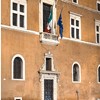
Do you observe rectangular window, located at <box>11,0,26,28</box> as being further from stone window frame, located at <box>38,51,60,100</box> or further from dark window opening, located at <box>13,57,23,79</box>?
stone window frame, located at <box>38,51,60,100</box>

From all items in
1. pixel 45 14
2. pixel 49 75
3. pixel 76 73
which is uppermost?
pixel 45 14

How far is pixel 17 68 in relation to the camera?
2191 centimetres

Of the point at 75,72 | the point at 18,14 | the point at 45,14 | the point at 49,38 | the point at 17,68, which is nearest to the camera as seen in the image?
the point at 17,68

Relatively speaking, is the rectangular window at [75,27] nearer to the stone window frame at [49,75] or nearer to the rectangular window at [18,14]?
the stone window frame at [49,75]

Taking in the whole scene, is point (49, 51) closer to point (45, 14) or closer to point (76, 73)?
point (45, 14)

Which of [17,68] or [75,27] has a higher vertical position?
[75,27]

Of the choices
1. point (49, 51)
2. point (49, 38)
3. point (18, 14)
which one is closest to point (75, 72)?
point (49, 51)

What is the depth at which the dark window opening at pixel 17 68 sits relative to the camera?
21734 millimetres

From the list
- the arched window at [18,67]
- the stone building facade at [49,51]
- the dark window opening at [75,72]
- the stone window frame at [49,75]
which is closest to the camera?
the stone building facade at [49,51]

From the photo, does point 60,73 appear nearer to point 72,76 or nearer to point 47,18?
point 72,76

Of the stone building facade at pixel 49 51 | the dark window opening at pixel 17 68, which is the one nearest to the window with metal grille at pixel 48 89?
the stone building facade at pixel 49 51

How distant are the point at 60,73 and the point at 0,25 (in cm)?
575

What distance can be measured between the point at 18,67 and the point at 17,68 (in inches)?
4.7

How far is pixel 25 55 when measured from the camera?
2228 centimetres
